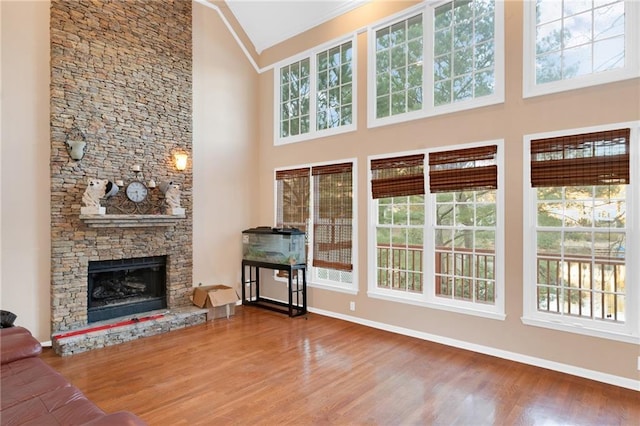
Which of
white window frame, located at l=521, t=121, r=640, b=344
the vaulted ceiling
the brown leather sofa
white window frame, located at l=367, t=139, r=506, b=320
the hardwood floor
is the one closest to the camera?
the brown leather sofa

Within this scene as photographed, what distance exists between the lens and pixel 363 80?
519 centimetres

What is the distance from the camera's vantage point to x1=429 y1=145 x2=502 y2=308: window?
4.07 meters

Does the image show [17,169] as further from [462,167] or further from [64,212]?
[462,167]

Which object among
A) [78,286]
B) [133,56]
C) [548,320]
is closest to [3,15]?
[133,56]

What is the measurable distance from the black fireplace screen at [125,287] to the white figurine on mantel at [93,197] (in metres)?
0.77

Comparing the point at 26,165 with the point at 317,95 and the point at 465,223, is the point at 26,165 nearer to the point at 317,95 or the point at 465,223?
the point at 317,95

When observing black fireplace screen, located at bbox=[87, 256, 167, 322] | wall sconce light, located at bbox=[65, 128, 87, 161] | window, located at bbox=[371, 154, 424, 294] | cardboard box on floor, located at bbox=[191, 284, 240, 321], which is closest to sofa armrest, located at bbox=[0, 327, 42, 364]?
black fireplace screen, located at bbox=[87, 256, 167, 322]

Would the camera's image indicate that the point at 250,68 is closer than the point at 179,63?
No

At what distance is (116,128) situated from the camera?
194 inches

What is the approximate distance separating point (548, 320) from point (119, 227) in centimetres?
519

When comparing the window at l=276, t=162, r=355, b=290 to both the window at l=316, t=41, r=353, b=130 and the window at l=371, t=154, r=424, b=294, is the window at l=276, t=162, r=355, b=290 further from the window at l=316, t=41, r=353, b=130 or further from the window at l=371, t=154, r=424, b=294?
the window at l=316, t=41, r=353, b=130

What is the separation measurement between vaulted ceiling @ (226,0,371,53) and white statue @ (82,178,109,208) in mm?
3691

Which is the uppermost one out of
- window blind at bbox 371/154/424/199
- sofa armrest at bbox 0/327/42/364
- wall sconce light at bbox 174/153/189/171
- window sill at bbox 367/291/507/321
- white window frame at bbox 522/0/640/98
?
white window frame at bbox 522/0/640/98

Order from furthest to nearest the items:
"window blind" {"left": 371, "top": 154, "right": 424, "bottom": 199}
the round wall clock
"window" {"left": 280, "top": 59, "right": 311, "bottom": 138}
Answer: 1. "window" {"left": 280, "top": 59, "right": 311, "bottom": 138}
2. the round wall clock
3. "window blind" {"left": 371, "top": 154, "right": 424, "bottom": 199}
